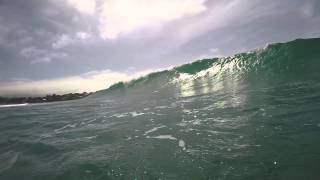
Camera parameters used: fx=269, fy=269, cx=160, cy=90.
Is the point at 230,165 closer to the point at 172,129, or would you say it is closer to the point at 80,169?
the point at 80,169

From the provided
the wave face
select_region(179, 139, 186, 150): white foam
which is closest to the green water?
select_region(179, 139, 186, 150): white foam

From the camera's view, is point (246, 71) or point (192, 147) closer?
point (192, 147)

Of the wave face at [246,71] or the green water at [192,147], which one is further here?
the wave face at [246,71]

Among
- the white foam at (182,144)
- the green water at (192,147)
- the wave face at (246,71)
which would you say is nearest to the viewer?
the green water at (192,147)

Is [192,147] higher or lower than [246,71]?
lower

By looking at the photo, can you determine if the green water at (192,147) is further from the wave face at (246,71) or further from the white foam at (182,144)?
the wave face at (246,71)

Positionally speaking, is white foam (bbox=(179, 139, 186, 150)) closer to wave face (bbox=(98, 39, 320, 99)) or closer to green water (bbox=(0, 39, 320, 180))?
green water (bbox=(0, 39, 320, 180))

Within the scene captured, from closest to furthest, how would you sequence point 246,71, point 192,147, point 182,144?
point 192,147 < point 182,144 < point 246,71

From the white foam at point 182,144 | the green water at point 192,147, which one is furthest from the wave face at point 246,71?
the white foam at point 182,144

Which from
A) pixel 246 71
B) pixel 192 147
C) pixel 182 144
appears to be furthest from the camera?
pixel 246 71

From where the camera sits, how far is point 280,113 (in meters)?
8.00

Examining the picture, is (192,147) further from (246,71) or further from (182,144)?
(246,71)

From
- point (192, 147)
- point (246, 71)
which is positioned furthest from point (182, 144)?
point (246, 71)

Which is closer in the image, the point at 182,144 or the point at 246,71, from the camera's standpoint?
the point at 182,144
